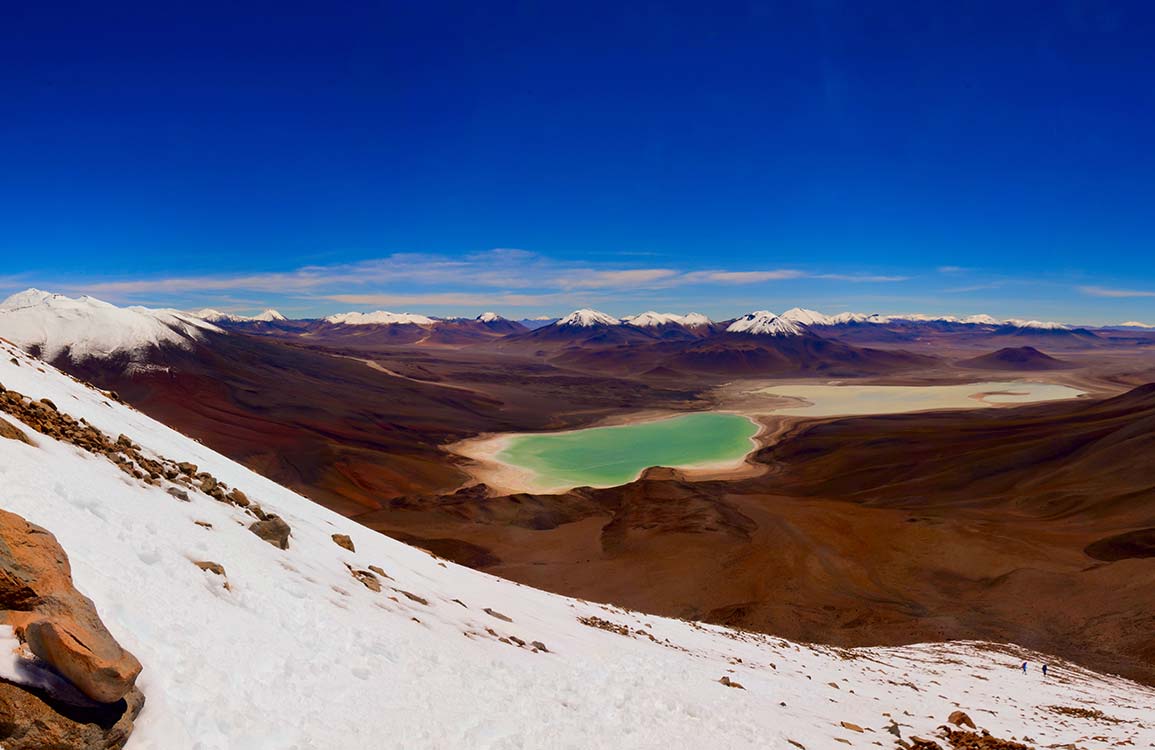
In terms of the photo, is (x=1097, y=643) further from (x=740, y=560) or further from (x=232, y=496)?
(x=232, y=496)

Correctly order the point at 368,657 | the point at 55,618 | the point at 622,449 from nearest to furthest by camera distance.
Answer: the point at 55,618 < the point at 368,657 < the point at 622,449

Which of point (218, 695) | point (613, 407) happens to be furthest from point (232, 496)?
point (613, 407)

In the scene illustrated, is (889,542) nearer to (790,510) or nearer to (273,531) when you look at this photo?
(790,510)

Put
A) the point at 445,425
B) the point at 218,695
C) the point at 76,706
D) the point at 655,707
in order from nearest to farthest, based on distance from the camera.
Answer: the point at 76,706 < the point at 218,695 < the point at 655,707 < the point at 445,425

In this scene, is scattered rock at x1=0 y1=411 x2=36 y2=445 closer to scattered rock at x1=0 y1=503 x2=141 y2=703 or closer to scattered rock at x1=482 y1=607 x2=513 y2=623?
scattered rock at x1=0 y1=503 x2=141 y2=703

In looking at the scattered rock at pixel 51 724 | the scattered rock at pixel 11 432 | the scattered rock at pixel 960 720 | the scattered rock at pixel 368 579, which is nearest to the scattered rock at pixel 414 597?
the scattered rock at pixel 368 579

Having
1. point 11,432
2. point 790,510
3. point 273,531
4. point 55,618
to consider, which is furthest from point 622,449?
point 55,618
